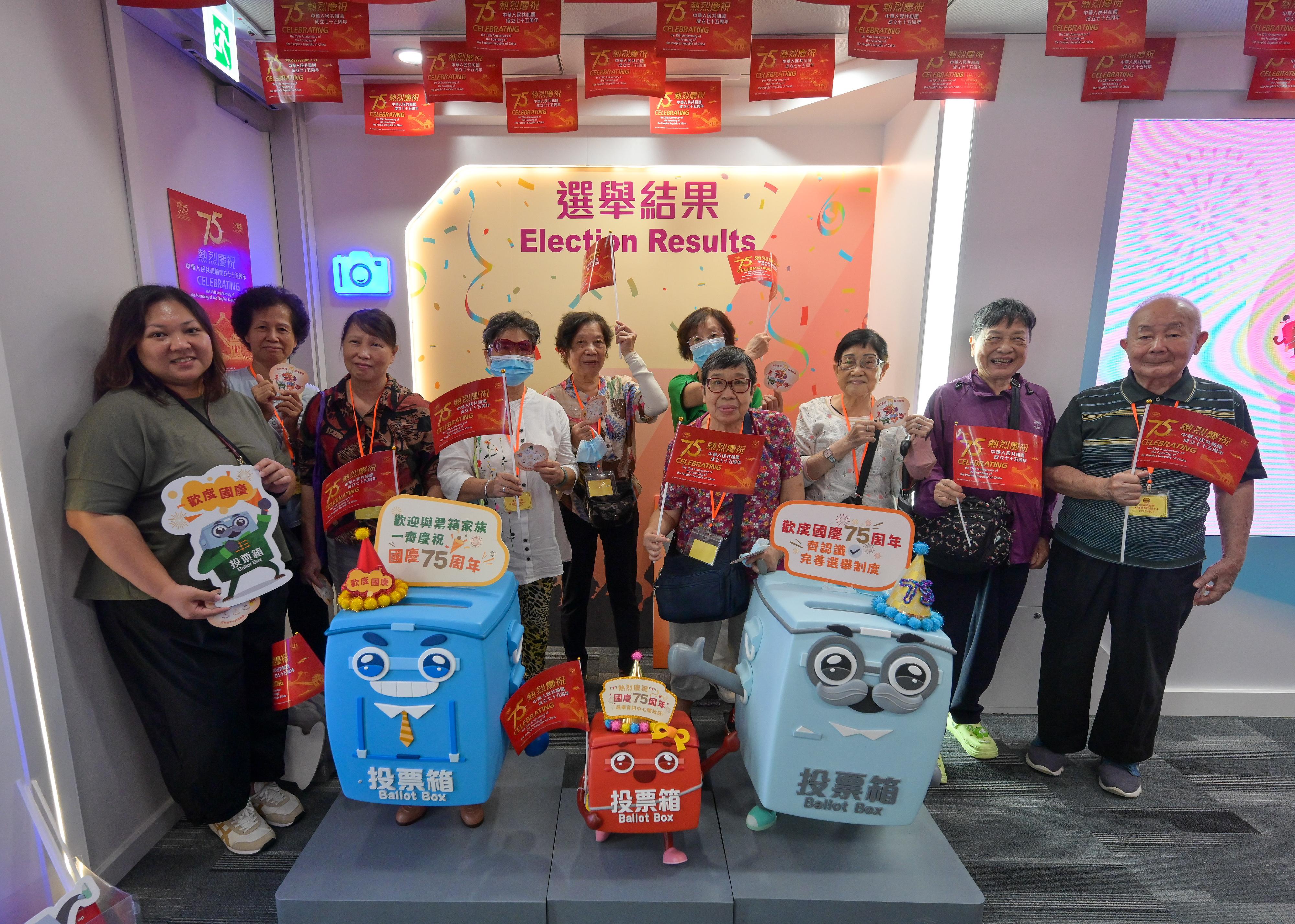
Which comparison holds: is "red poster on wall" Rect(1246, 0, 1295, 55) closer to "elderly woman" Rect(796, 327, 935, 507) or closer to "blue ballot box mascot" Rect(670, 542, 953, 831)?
"elderly woman" Rect(796, 327, 935, 507)

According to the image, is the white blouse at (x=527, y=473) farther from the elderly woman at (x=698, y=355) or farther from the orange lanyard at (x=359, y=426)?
the elderly woman at (x=698, y=355)

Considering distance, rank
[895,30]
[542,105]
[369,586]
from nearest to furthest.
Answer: [369,586]
[895,30]
[542,105]

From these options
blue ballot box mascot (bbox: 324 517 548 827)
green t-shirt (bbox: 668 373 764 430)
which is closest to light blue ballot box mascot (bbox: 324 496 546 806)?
blue ballot box mascot (bbox: 324 517 548 827)

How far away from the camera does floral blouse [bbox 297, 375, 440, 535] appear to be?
199 cm

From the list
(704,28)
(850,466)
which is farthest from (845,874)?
(704,28)

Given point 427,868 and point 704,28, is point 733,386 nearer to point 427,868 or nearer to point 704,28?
point 704,28

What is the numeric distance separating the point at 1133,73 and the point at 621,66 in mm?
2114

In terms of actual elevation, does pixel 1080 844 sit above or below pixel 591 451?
below

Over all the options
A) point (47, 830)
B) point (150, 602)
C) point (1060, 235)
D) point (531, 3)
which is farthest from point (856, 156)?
point (47, 830)

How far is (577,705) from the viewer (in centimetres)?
161

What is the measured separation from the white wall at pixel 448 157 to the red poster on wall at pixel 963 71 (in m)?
0.91

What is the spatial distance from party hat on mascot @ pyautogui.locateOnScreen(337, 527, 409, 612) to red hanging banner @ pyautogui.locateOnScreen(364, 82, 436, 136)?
2.35 meters

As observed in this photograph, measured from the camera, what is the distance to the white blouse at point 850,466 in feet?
7.09

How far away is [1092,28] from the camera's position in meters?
2.09
